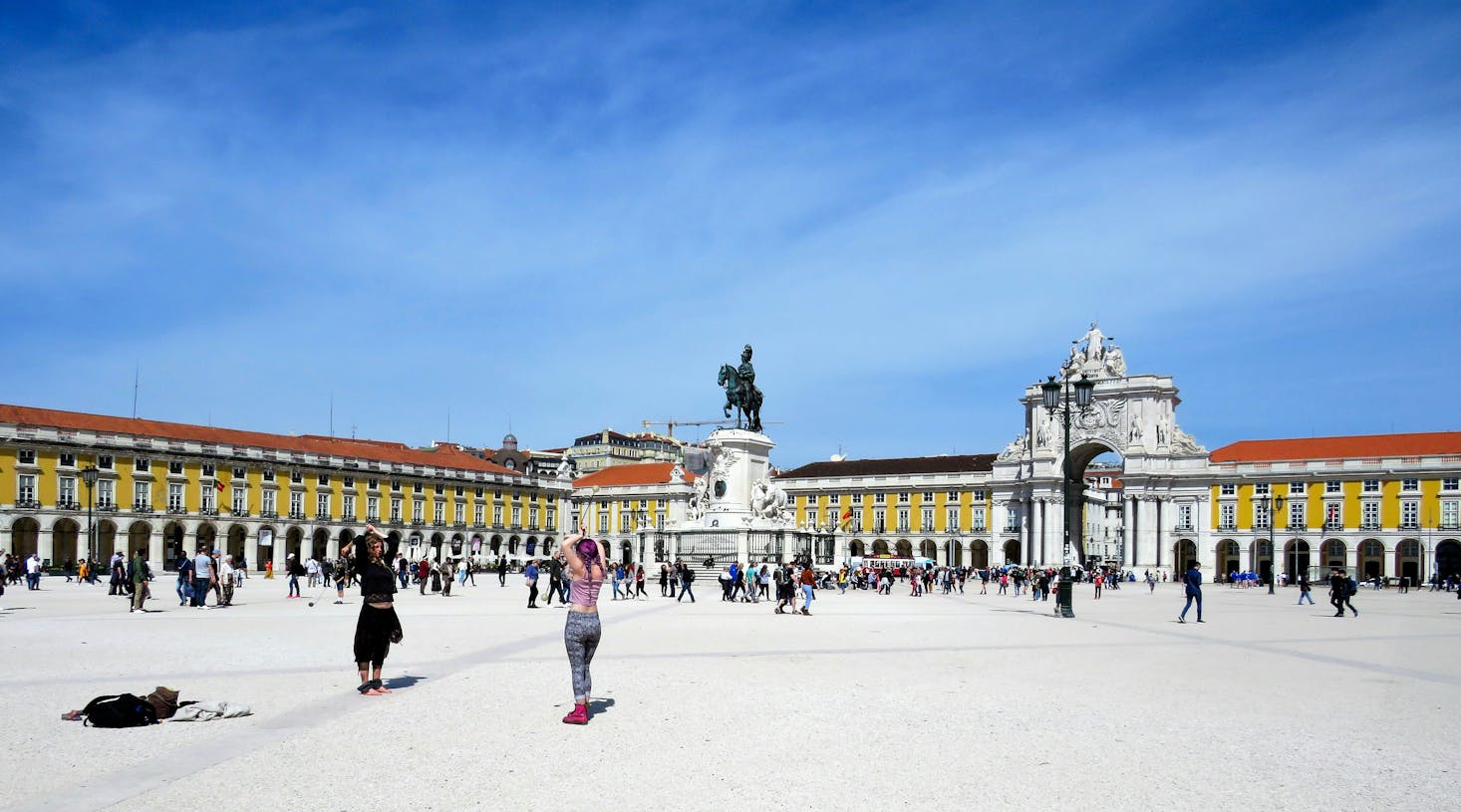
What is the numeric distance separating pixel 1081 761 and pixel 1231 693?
4648mm

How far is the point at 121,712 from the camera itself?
29.6ft

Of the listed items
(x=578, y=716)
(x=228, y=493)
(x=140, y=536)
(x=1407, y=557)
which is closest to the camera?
(x=578, y=716)

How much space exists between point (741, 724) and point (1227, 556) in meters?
84.9

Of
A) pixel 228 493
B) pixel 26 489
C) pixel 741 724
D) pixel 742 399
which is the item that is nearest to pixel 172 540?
pixel 228 493

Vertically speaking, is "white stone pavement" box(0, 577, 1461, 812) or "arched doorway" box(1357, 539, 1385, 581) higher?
"white stone pavement" box(0, 577, 1461, 812)

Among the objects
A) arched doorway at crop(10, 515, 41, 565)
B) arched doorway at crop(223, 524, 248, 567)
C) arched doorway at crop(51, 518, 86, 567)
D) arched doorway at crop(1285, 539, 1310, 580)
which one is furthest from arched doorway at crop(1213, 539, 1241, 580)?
arched doorway at crop(10, 515, 41, 565)

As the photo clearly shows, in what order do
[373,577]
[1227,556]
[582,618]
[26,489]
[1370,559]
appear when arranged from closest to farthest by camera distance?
[582,618] < [373,577] < [26,489] < [1370,559] < [1227,556]

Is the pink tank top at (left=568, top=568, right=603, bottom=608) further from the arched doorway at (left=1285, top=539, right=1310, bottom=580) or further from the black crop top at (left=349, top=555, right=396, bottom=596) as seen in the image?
the arched doorway at (left=1285, top=539, right=1310, bottom=580)

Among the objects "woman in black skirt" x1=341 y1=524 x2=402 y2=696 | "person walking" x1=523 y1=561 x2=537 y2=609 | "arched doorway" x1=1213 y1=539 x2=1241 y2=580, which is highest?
"woman in black skirt" x1=341 y1=524 x2=402 y2=696

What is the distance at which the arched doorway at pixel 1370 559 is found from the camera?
81331mm

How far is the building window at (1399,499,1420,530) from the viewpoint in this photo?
8044 cm

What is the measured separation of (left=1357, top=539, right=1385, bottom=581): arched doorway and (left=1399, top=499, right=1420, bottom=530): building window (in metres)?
2.04

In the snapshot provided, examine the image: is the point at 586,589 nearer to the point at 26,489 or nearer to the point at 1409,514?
the point at 26,489

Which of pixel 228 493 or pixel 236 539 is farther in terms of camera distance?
pixel 236 539
